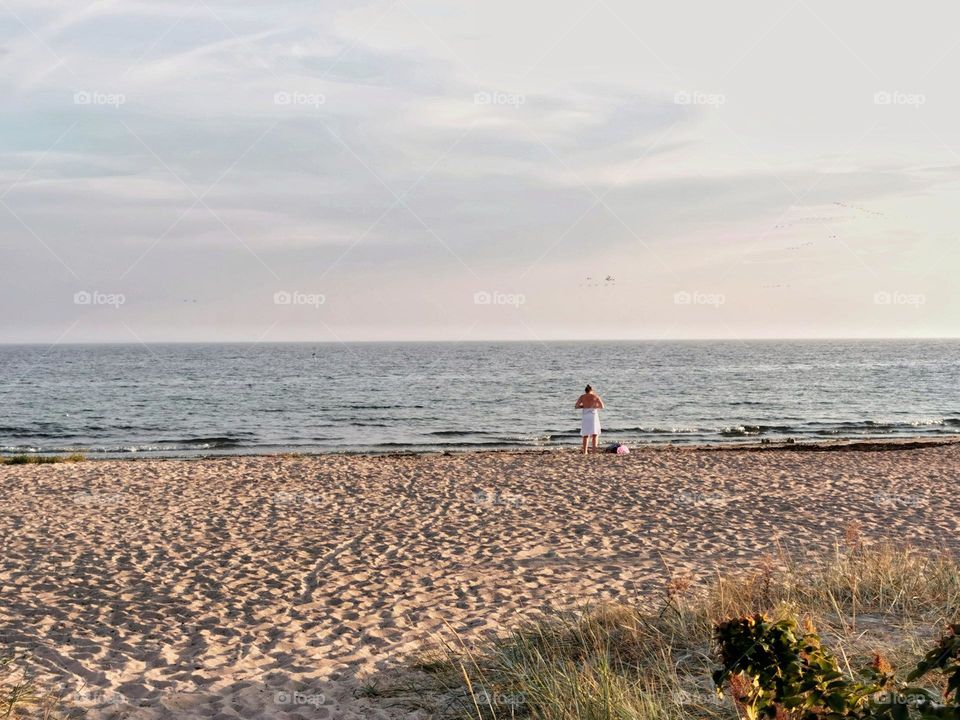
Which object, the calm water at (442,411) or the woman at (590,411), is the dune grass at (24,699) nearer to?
the woman at (590,411)

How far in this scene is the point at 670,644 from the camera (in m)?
6.07

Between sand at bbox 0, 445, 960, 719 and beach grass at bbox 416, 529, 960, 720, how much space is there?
517 mm

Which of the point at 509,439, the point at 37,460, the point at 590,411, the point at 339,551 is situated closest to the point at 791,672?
the point at 339,551

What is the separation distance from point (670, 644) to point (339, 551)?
591 cm

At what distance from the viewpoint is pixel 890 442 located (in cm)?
2853

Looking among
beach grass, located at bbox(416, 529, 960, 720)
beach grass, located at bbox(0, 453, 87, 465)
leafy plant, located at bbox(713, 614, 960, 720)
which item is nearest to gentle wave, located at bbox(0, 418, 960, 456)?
beach grass, located at bbox(0, 453, 87, 465)

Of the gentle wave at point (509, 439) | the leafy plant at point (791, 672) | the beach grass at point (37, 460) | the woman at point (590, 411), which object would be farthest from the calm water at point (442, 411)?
the leafy plant at point (791, 672)

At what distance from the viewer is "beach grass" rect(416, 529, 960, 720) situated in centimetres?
491

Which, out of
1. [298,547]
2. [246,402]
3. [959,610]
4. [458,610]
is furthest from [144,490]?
[246,402]

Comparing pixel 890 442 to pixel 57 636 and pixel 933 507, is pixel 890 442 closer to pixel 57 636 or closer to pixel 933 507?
pixel 933 507

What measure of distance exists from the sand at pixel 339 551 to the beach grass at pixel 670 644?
517 mm

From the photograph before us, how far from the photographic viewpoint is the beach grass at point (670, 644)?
4906 millimetres

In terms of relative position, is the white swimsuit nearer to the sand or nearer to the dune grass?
the sand

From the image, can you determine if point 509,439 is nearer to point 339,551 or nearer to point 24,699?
point 339,551
